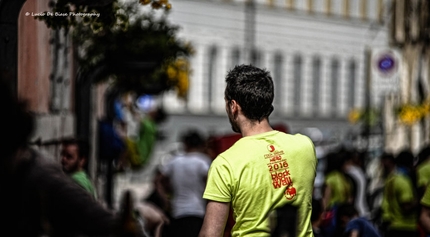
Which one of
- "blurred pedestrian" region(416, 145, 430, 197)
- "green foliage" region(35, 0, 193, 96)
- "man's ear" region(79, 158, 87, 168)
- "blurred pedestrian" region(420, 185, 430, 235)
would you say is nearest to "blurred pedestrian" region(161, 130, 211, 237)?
"green foliage" region(35, 0, 193, 96)

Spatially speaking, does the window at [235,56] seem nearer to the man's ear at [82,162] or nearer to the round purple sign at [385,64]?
the round purple sign at [385,64]

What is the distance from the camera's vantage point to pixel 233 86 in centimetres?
577

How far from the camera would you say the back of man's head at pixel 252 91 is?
5.73 meters

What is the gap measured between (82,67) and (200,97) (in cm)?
4075

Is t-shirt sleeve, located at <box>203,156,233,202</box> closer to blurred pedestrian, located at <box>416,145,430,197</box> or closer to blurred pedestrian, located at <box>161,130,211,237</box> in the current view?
blurred pedestrian, located at <box>416,145,430,197</box>

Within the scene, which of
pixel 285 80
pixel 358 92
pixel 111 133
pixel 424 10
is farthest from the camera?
pixel 358 92

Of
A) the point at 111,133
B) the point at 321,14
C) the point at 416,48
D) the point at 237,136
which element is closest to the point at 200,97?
the point at 321,14

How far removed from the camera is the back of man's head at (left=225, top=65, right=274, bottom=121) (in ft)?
18.8

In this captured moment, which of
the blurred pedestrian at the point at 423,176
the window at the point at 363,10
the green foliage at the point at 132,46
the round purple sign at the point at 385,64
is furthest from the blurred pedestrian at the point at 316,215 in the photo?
the window at the point at 363,10

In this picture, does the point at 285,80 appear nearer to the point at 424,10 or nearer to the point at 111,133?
the point at 424,10

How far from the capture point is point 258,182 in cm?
563

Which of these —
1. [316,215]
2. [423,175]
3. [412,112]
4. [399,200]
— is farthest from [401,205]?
[412,112]

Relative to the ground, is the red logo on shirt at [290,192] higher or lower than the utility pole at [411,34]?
lower

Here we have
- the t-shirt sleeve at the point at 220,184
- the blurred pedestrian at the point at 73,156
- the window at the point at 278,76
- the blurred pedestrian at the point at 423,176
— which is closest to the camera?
the t-shirt sleeve at the point at 220,184
